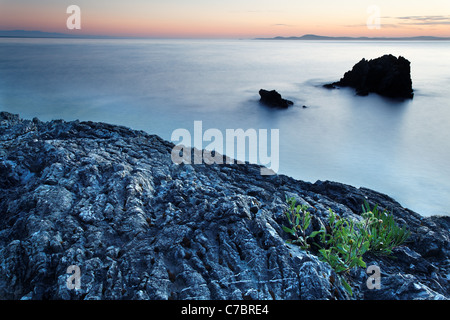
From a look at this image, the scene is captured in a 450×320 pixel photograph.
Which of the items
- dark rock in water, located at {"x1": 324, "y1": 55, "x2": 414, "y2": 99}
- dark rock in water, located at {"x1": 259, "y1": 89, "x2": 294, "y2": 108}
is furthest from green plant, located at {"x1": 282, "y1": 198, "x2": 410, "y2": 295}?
dark rock in water, located at {"x1": 324, "y1": 55, "x2": 414, "y2": 99}

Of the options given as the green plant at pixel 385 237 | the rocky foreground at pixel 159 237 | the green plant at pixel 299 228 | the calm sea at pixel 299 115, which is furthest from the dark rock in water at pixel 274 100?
the green plant at pixel 299 228

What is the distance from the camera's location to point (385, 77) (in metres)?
24.0

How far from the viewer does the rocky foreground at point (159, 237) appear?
3127mm

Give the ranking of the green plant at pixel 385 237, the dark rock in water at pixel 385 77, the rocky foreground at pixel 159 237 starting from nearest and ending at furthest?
the rocky foreground at pixel 159 237, the green plant at pixel 385 237, the dark rock in water at pixel 385 77

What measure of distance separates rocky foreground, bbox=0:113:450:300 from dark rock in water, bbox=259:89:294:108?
14.1 metres

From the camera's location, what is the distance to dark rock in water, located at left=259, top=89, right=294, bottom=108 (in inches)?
754

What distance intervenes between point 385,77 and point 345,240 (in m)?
25.0

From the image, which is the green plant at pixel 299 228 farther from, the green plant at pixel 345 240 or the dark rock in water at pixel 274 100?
the dark rock in water at pixel 274 100

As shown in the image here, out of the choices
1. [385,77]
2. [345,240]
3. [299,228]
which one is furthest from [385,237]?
[385,77]

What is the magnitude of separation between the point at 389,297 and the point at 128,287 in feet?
9.72

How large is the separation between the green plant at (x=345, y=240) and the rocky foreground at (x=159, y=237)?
16 centimetres

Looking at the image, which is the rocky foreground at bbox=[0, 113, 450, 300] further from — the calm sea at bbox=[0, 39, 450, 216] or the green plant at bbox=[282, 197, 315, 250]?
the calm sea at bbox=[0, 39, 450, 216]
